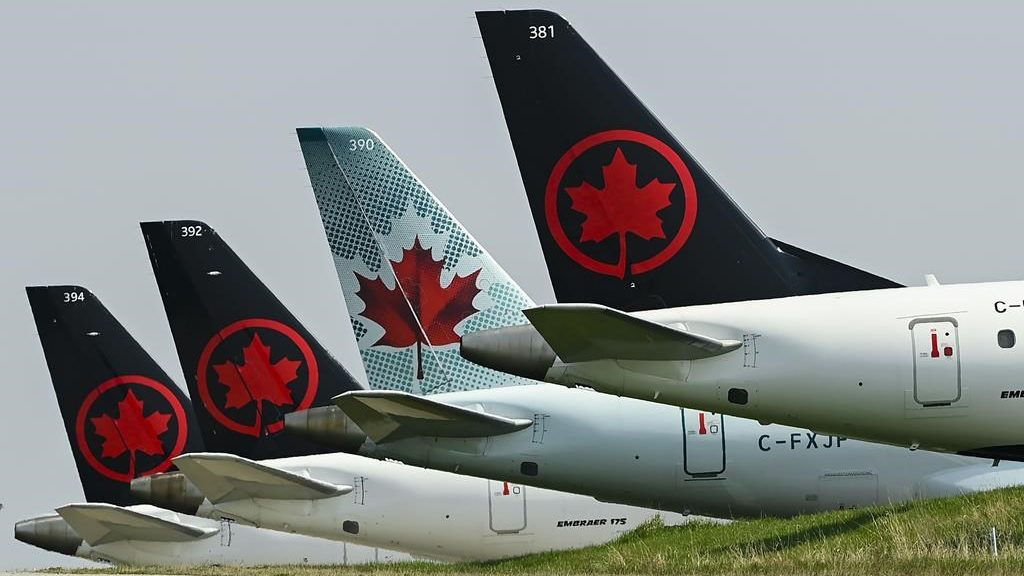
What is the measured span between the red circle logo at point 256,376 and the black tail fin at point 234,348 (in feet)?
0.07

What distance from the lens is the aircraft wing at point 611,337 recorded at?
1905cm

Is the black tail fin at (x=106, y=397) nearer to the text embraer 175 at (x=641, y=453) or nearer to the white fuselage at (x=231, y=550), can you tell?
the white fuselage at (x=231, y=550)

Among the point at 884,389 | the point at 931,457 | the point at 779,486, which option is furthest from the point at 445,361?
the point at 884,389

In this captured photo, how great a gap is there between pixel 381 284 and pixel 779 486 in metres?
7.94

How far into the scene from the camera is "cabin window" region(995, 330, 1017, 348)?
20688 mm

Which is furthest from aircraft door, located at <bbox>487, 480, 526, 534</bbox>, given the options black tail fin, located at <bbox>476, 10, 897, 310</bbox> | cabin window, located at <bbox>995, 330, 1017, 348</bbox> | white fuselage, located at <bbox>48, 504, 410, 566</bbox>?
cabin window, located at <bbox>995, 330, 1017, 348</bbox>

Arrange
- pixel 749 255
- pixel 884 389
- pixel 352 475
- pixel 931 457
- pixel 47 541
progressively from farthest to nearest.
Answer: pixel 47 541 → pixel 352 475 → pixel 931 457 → pixel 749 255 → pixel 884 389

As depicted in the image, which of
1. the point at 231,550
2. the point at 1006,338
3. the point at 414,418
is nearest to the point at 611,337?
the point at 1006,338

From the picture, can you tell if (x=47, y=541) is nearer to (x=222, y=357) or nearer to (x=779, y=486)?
(x=222, y=357)

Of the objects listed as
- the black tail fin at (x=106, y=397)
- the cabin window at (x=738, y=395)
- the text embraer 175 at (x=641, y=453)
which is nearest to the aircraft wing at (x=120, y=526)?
the black tail fin at (x=106, y=397)

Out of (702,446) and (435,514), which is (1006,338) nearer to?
(702,446)

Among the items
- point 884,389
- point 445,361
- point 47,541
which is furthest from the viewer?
point 47,541

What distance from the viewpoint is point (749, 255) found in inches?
861

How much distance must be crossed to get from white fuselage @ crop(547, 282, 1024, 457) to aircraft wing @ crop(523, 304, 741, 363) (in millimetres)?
196
